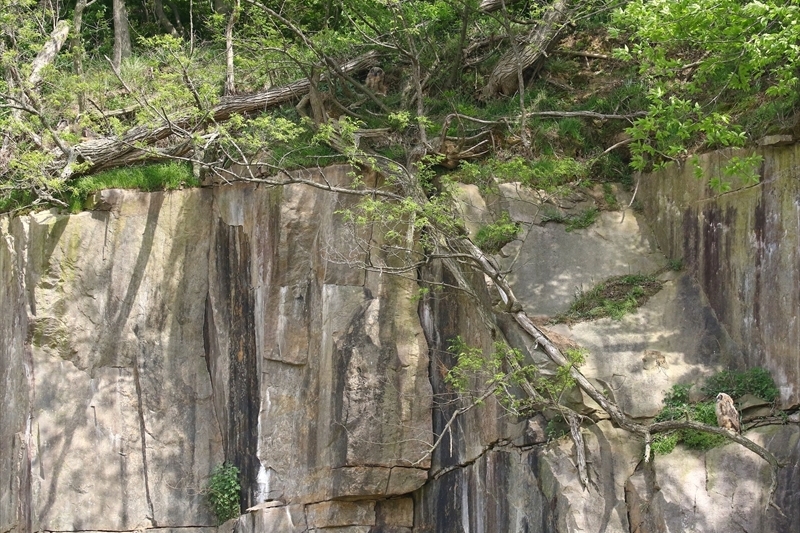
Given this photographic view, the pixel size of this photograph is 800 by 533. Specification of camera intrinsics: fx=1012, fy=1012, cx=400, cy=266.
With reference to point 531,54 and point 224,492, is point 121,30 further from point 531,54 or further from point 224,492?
point 224,492

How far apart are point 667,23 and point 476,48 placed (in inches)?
233

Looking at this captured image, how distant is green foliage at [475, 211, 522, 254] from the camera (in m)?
11.5

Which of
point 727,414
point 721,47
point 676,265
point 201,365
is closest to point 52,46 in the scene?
point 201,365

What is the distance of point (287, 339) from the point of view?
12.9 meters

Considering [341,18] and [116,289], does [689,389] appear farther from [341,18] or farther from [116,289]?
[341,18]

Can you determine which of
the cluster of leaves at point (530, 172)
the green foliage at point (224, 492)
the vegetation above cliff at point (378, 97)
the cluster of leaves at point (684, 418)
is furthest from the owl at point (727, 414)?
the green foliage at point (224, 492)

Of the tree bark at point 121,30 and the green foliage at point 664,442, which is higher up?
the tree bark at point 121,30

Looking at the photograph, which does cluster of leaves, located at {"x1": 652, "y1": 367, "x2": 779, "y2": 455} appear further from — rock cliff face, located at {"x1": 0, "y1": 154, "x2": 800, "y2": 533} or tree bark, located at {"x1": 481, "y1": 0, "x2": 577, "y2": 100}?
tree bark, located at {"x1": 481, "y1": 0, "x2": 577, "y2": 100}

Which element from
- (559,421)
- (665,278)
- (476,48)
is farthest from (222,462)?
(476,48)

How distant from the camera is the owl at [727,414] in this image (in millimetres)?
10039

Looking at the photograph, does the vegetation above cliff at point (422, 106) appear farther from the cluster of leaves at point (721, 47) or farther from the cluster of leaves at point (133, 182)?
the cluster of leaves at point (133, 182)

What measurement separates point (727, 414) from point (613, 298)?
2.24m

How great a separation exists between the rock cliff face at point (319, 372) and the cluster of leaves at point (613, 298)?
0.50ft

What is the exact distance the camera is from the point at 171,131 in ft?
46.4
